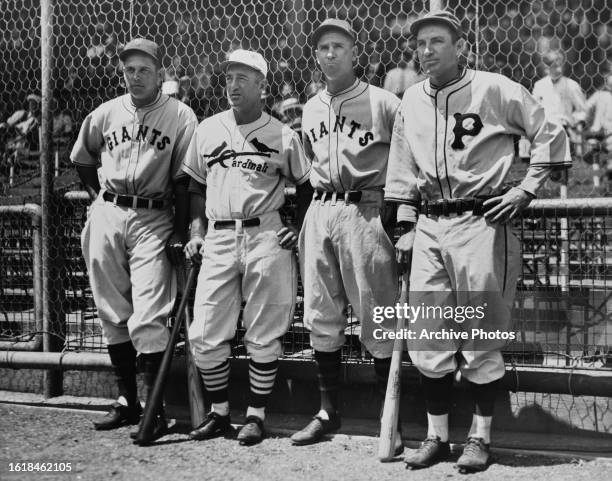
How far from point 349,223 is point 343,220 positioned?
1.3 inches

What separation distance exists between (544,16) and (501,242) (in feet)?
17.4

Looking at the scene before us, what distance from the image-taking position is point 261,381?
4.10 metres

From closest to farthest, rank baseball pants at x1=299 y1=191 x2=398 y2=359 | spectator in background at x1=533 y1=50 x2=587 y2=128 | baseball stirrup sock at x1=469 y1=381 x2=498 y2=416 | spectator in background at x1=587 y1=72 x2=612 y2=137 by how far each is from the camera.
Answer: baseball stirrup sock at x1=469 y1=381 x2=498 y2=416 < baseball pants at x1=299 y1=191 x2=398 y2=359 < spectator in background at x1=533 y1=50 x2=587 y2=128 < spectator in background at x1=587 y1=72 x2=612 y2=137

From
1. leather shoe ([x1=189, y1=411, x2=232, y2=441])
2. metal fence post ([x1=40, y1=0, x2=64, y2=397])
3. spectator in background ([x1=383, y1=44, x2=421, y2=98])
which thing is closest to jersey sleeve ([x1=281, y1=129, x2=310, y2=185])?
leather shoe ([x1=189, y1=411, x2=232, y2=441])

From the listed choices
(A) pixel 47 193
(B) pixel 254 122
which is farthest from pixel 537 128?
(A) pixel 47 193

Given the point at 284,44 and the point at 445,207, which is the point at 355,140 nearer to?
the point at 445,207

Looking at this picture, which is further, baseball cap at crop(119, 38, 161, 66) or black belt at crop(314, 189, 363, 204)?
baseball cap at crop(119, 38, 161, 66)

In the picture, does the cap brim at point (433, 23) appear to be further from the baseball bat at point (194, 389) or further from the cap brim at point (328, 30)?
the baseball bat at point (194, 389)

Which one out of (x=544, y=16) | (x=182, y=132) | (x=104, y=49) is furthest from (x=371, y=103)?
(x=544, y=16)

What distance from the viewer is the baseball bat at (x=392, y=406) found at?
365 cm

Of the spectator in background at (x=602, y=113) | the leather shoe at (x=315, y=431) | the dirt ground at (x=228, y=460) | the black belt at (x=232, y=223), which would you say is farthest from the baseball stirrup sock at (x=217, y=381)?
the spectator in background at (x=602, y=113)

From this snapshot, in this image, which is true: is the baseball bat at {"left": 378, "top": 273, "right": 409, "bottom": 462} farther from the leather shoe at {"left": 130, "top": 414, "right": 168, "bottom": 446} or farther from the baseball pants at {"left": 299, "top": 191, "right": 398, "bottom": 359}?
the leather shoe at {"left": 130, "top": 414, "right": 168, "bottom": 446}

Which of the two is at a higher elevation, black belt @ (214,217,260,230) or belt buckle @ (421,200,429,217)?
belt buckle @ (421,200,429,217)

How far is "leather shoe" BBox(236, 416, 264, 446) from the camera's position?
12.9 feet
